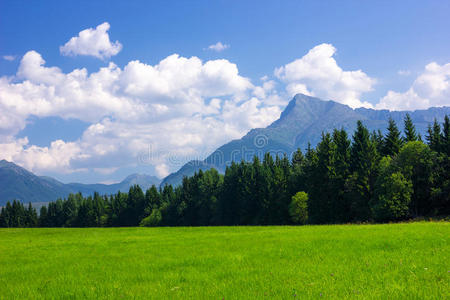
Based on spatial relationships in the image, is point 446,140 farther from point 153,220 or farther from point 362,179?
point 153,220

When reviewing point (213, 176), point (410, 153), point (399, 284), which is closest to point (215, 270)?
point (399, 284)

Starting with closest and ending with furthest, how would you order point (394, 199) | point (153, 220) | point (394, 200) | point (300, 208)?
point (394, 199)
point (394, 200)
point (300, 208)
point (153, 220)

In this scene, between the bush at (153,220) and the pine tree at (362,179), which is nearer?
the pine tree at (362,179)

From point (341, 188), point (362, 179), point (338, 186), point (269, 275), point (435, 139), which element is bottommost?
point (269, 275)

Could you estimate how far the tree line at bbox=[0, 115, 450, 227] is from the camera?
51156mm

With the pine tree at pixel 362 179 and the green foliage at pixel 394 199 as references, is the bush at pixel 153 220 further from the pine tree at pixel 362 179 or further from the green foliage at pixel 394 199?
the green foliage at pixel 394 199

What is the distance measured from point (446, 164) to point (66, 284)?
209 ft

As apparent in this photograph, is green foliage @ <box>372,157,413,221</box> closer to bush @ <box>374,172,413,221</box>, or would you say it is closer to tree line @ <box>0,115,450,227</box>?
bush @ <box>374,172,413,221</box>

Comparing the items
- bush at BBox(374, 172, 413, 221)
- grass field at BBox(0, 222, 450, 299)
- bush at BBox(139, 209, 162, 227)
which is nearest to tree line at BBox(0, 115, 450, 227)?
bush at BBox(139, 209, 162, 227)

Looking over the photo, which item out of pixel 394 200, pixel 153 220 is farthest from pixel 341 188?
pixel 153 220

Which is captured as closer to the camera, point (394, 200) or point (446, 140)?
point (394, 200)

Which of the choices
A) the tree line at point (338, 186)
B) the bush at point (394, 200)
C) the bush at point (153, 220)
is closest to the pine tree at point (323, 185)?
the tree line at point (338, 186)

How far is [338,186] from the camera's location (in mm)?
62562

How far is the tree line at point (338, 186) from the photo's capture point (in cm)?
5116
